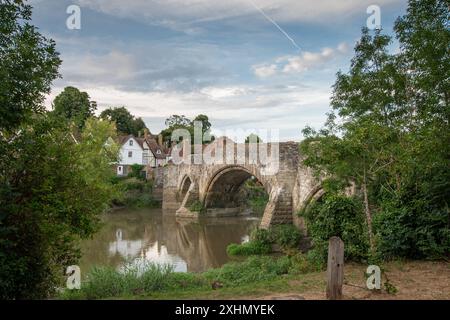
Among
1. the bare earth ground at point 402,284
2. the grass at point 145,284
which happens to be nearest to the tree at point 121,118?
the grass at point 145,284

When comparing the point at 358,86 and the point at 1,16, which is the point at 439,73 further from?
the point at 1,16

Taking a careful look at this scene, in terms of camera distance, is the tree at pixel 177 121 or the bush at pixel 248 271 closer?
the bush at pixel 248 271

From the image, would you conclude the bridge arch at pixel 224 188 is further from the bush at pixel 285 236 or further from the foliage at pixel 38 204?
the foliage at pixel 38 204

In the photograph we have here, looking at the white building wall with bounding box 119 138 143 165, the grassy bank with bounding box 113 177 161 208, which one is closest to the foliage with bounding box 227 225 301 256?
the grassy bank with bounding box 113 177 161 208

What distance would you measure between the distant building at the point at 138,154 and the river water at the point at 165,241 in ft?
54.6

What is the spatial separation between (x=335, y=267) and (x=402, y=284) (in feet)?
7.53

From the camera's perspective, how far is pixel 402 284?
7.68 metres

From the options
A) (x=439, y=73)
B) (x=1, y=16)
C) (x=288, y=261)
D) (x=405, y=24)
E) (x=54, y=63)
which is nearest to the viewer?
(x=1, y=16)

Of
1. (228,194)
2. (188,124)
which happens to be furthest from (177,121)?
(228,194)

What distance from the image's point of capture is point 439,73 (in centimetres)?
873

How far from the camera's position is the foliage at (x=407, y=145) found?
8.69m

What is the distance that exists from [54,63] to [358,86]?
9112mm

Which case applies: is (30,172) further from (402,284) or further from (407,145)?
(407,145)
